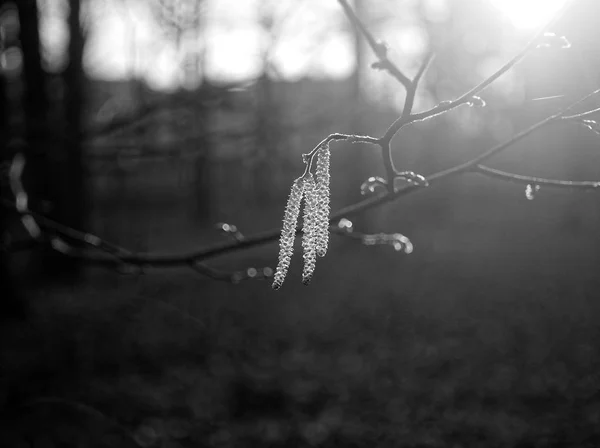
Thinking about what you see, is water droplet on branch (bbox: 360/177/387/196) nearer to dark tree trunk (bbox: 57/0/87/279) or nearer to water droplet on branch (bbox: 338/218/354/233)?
water droplet on branch (bbox: 338/218/354/233)

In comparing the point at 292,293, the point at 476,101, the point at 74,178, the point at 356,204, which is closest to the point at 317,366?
the point at 292,293

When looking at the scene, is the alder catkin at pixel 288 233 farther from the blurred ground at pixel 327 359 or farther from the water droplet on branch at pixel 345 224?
the blurred ground at pixel 327 359

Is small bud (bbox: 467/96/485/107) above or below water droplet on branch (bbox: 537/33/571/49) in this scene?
below

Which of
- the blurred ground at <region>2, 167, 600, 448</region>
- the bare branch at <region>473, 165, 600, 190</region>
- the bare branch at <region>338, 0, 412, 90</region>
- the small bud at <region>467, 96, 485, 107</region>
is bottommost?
the blurred ground at <region>2, 167, 600, 448</region>

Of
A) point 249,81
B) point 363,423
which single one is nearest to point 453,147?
point 363,423

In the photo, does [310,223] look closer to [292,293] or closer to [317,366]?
[317,366]

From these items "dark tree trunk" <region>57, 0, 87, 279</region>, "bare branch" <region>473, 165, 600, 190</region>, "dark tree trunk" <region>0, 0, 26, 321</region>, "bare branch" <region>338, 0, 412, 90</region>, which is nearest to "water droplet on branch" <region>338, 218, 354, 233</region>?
"bare branch" <region>473, 165, 600, 190</region>

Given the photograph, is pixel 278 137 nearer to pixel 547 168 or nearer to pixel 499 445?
pixel 499 445

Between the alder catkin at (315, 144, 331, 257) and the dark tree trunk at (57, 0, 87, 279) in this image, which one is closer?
the alder catkin at (315, 144, 331, 257)
